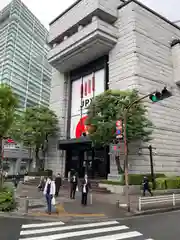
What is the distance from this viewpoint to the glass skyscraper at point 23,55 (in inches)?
3012

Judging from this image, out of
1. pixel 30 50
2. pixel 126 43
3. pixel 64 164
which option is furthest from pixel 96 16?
pixel 30 50

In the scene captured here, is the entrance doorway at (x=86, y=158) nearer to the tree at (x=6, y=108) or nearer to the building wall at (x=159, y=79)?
the building wall at (x=159, y=79)

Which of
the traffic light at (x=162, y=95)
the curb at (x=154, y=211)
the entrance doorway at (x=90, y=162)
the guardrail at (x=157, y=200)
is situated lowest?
the curb at (x=154, y=211)

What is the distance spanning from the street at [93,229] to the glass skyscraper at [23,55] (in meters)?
67.8

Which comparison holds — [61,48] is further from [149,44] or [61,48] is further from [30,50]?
[30,50]

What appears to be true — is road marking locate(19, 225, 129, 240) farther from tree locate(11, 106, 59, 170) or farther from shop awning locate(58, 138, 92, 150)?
tree locate(11, 106, 59, 170)

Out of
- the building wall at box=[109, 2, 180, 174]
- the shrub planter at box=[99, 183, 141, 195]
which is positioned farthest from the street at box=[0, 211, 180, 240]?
the building wall at box=[109, 2, 180, 174]

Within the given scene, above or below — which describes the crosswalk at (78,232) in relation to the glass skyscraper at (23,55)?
below

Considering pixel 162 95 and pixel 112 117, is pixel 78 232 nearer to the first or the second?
pixel 162 95

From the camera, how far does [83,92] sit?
32.9 m

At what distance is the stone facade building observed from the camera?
26109 millimetres

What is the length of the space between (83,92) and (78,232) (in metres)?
26.7

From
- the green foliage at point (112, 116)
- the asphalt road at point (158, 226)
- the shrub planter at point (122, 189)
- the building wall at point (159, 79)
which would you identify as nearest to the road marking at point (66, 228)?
the asphalt road at point (158, 226)

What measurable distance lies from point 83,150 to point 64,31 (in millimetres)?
19732
